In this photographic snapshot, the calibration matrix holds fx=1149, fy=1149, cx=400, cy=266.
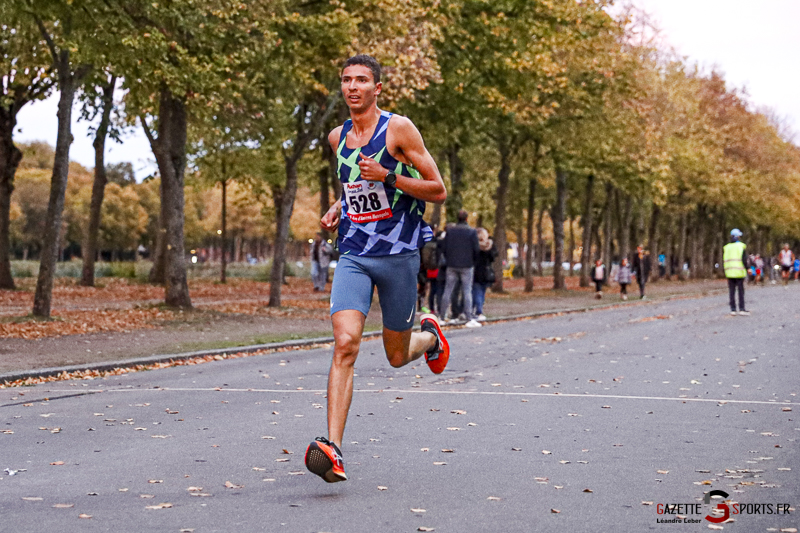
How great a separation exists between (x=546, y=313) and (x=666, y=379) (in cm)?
1560

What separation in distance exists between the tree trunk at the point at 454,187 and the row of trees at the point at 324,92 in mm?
64

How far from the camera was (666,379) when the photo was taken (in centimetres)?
1168

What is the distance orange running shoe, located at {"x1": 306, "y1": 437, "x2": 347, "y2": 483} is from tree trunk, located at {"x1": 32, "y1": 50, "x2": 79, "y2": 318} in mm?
13170

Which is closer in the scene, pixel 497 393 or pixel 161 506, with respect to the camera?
pixel 161 506

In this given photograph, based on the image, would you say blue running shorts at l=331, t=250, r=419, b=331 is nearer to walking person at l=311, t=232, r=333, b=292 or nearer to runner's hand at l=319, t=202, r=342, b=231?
runner's hand at l=319, t=202, r=342, b=231

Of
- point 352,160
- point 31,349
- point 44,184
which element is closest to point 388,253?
point 352,160

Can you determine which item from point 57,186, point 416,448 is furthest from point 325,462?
point 57,186

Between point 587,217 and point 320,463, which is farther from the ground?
point 587,217

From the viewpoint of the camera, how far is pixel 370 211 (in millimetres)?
6098

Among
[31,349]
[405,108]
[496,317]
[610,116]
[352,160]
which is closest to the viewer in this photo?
[352,160]

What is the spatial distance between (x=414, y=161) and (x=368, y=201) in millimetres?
322

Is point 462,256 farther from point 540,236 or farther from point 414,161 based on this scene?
point 540,236

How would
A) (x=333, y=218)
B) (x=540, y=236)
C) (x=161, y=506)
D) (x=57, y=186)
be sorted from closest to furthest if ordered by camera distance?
(x=161, y=506), (x=333, y=218), (x=57, y=186), (x=540, y=236)

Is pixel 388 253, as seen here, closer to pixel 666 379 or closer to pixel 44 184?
pixel 666 379
